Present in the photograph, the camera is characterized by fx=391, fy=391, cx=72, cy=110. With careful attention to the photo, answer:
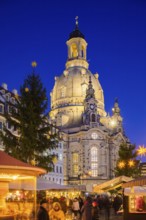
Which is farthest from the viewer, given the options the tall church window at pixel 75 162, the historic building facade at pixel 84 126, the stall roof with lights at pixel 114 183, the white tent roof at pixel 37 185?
the tall church window at pixel 75 162

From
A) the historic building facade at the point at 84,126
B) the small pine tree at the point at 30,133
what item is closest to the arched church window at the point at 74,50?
the historic building facade at the point at 84,126

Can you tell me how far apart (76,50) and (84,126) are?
3952cm

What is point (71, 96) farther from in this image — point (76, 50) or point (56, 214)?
point (56, 214)

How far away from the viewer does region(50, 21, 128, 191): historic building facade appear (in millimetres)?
125250

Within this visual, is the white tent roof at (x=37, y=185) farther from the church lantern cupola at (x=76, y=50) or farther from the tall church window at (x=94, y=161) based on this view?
the church lantern cupola at (x=76, y=50)

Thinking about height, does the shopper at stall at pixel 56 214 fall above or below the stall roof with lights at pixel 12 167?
below

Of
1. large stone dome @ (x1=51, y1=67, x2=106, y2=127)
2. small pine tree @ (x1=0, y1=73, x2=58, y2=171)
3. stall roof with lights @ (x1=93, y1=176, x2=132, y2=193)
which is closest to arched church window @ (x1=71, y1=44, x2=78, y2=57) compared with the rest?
large stone dome @ (x1=51, y1=67, x2=106, y2=127)

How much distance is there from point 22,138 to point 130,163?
113 ft

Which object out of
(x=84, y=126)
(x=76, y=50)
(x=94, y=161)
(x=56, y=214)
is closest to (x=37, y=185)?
(x=56, y=214)

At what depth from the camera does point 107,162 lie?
129125 millimetres

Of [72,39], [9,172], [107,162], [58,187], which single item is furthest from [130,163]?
[72,39]

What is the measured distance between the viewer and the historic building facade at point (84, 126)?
12525cm

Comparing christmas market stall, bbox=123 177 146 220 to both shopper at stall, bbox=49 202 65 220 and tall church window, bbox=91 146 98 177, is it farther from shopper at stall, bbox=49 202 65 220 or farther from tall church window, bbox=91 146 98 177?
tall church window, bbox=91 146 98 177

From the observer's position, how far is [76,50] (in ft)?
506
